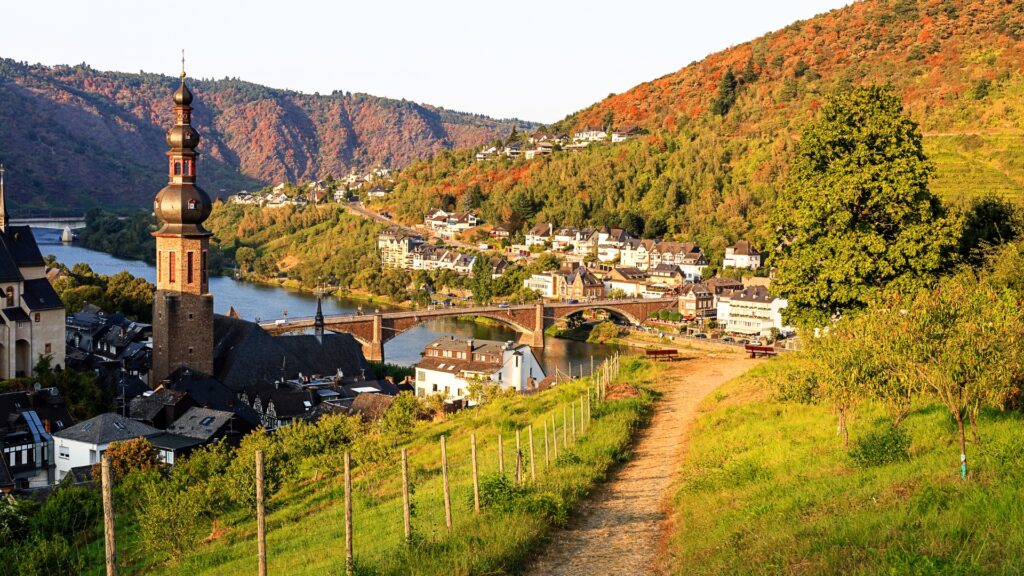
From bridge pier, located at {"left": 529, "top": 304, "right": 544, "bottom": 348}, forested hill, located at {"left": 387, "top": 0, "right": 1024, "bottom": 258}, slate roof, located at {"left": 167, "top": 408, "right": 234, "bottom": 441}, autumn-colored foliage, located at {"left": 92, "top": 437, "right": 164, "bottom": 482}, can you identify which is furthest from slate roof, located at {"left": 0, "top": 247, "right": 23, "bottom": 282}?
forested hill, located at {"left": 387, "top": 0, "right": 1024, "bottom": 258}

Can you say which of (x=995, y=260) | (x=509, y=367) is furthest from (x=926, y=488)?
(x=509, y=367)

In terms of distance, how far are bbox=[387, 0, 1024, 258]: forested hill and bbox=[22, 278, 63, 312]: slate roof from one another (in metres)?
40.4

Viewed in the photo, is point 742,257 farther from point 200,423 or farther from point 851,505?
point 851,505

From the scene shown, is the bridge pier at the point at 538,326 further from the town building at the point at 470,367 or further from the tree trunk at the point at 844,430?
the tree trunk at the point at 844,430

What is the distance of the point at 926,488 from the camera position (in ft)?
24.7

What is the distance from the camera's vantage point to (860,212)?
600 inches

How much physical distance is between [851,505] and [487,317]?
49.7m

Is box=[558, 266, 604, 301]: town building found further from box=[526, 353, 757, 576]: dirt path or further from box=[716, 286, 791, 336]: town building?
box=[526, 353, 757, 576]: dirt path

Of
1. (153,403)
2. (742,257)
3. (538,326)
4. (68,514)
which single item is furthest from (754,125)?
(68,514)

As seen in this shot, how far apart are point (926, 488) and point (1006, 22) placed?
291ft

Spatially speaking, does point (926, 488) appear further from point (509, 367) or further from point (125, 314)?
point (125, 314)

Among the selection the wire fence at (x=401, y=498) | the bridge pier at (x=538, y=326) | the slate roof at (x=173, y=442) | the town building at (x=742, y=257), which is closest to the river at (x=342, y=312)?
the bridge pier at (x=538, y=326)

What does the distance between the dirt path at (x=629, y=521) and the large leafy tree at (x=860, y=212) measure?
308cm

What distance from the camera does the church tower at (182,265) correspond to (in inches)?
1094
